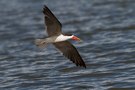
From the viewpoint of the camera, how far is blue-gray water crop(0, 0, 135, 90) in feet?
43.2

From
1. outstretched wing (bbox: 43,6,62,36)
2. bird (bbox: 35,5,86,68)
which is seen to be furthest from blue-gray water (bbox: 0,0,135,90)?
outstretched wing (bbox: 43,6,62,36)

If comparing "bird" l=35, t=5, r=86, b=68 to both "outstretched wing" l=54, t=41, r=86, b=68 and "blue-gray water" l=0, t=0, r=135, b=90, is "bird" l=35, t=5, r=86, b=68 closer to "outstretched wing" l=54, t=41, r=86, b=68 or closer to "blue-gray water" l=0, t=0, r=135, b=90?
"outstretched wing" l=54, t=41, r=86, b=68

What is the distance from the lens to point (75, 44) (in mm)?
16938

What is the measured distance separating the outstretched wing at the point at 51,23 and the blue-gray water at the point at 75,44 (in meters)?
1.35

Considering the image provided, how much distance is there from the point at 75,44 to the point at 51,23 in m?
4.96

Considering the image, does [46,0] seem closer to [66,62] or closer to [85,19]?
[85,19]

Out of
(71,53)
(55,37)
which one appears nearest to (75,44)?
(71,53)

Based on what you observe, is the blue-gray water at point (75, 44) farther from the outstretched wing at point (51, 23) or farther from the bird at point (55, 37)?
the outstretched wing at point (51, 23)

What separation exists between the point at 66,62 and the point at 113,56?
4.34 ft

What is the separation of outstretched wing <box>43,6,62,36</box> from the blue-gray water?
135cm

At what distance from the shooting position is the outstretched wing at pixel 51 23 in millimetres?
11836

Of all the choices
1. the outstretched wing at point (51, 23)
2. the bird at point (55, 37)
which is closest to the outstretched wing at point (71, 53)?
the bird at point (55, 37)

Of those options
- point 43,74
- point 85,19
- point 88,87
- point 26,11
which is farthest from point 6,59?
point 26,11

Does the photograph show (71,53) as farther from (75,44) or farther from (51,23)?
(75,44)
